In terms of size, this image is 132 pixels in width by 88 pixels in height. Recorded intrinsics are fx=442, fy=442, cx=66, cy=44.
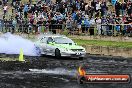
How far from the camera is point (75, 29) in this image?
3553 centimetres

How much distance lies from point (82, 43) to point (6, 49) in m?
5.78

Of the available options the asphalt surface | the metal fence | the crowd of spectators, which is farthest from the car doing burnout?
the asphalt surface

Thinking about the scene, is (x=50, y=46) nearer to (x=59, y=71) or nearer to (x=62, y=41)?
(x=62, y=41)

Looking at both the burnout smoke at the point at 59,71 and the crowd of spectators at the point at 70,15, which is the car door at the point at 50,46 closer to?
the crowd of spectators at the point at 70,15

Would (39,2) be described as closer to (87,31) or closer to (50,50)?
(87,31)

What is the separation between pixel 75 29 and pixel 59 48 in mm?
7624

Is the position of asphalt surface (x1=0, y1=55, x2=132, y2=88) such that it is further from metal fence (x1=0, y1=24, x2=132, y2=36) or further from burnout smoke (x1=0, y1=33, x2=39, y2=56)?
metal fence (x1=0, y1=24, x2=132, y2=36)

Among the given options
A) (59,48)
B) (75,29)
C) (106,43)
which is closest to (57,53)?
(59,48)

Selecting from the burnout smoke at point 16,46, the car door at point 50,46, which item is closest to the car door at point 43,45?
the car door at point 50,46

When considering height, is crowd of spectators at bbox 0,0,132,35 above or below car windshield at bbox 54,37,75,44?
above

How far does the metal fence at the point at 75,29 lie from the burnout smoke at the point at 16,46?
3.82 m

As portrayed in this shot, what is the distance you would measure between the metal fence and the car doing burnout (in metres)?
4.08

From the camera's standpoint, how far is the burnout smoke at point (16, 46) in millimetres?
31547

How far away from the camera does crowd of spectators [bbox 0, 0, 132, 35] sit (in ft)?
106
